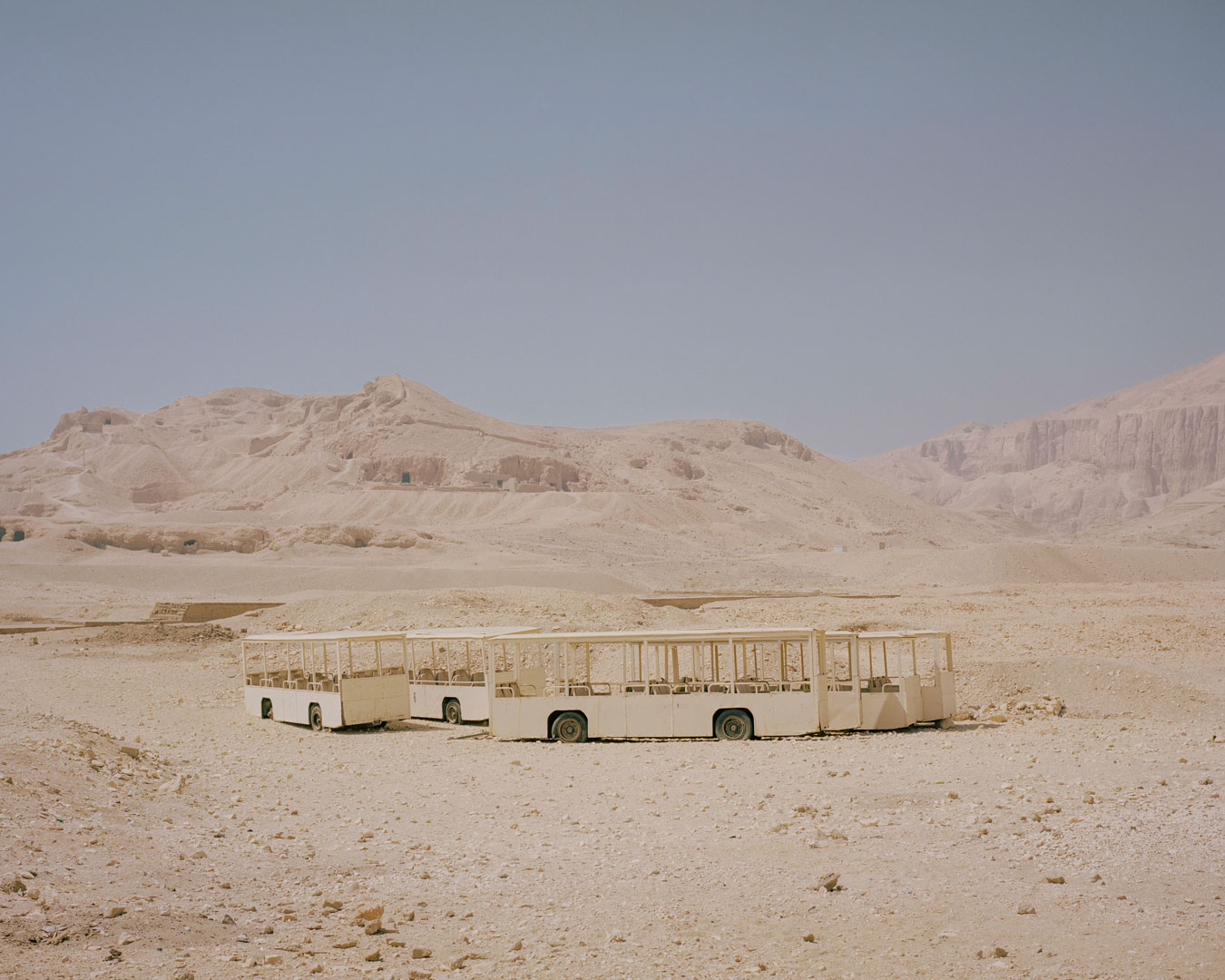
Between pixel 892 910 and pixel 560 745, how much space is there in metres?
9.40

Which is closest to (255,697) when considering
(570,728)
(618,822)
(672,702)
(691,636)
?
(570,728)

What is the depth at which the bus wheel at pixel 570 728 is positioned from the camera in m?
17.4

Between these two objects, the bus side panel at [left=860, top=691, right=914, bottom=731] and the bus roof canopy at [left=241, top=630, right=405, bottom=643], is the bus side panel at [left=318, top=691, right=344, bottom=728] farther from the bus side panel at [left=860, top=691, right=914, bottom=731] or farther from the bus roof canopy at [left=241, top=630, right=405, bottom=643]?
the bus side panel at [left=860, top=691, right=914, bottom=731]

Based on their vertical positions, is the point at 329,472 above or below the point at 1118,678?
above

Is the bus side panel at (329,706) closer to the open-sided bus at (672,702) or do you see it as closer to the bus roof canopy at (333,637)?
the bus roof canopy at (333,637)

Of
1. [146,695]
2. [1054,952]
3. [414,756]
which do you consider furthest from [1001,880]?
[146,695]

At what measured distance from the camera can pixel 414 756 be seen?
16406mm

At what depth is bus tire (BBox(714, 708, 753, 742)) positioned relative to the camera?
16734mm

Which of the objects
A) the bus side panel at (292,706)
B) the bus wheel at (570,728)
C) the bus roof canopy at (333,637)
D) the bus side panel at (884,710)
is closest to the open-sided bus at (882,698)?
the bus side panel at (884,710)

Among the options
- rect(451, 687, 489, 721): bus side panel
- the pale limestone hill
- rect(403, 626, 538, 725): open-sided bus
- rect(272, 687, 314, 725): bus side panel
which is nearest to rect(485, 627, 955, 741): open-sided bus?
rect(451, 687, 489, 721): bus side panel

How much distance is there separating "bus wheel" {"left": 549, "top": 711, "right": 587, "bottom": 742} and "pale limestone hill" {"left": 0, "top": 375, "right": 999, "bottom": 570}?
175 feet

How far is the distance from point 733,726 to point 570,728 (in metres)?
2.73

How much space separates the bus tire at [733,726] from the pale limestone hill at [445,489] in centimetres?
5389

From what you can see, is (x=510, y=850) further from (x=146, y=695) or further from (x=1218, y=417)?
(x=1218, y=417)
